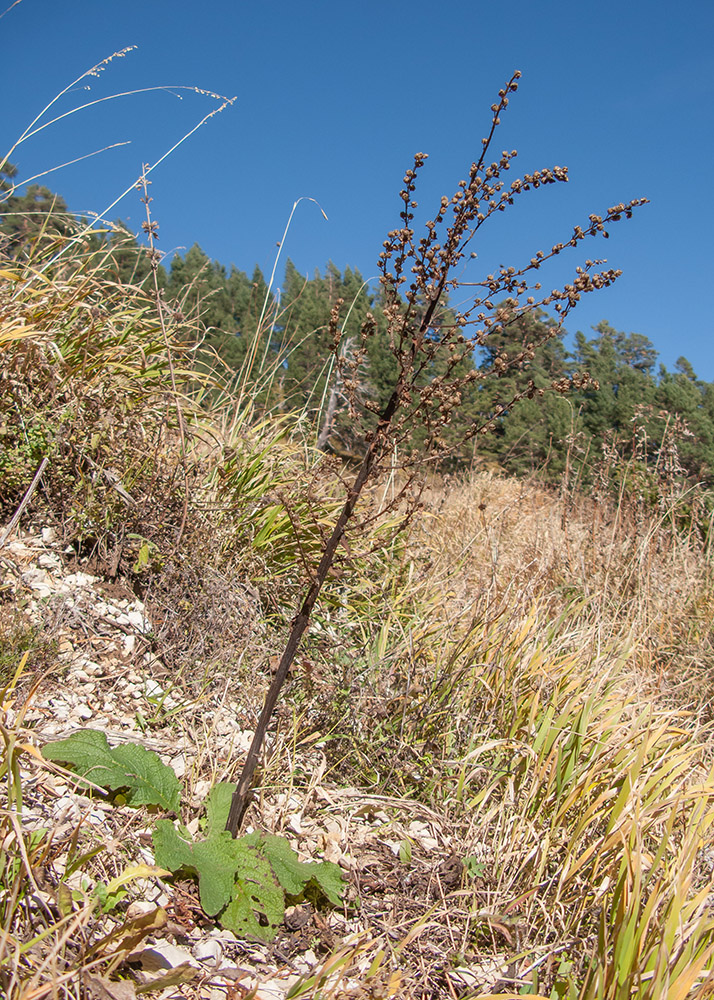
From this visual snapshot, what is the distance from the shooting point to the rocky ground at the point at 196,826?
1.47m

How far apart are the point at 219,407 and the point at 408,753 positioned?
2506 mm

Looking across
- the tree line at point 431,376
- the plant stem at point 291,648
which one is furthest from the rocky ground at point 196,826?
the tree line at point 431,376

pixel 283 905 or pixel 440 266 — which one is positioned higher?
pixel 440 266

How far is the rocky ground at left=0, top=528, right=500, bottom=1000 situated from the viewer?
1.47 meters

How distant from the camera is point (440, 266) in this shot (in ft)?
5.52

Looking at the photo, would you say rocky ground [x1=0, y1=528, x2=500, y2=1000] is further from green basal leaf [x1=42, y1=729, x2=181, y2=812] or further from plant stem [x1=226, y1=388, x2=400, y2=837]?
plant stem [x1=226, y1=388, x2=400, y2=837]

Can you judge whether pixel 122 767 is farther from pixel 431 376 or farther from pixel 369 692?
pixel 431 376

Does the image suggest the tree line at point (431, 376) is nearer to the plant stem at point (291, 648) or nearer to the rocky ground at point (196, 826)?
the plant stem at point (291, 648)

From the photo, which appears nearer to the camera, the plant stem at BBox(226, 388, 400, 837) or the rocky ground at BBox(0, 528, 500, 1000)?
the rocky ground at BBox(0, 528, 500, 1000)

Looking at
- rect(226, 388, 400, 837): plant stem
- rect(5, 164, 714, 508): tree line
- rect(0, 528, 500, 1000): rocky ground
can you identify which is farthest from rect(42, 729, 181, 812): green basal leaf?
rect(5, 164, 714, 508): tree line

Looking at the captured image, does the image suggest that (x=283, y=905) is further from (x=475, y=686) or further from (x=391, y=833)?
(x=475, y=686)

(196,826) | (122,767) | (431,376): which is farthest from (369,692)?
(431,376)

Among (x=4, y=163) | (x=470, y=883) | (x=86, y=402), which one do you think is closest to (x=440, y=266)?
(x=470, y=883)

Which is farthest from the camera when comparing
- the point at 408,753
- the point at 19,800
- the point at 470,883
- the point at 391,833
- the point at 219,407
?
the point at 219,407
